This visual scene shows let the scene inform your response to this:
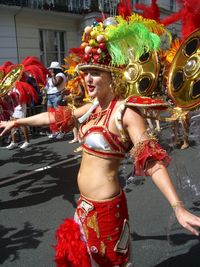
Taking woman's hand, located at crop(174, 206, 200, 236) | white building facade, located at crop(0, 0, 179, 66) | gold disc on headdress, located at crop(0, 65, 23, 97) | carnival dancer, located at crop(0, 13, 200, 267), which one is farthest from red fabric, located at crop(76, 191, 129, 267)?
white building facade, located at crop(0, 0, 179, 66)

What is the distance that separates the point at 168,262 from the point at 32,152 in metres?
5.19

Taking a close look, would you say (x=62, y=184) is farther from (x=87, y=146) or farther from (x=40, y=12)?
(x=40, y=12)

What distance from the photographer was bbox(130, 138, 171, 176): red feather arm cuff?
187 centimetres

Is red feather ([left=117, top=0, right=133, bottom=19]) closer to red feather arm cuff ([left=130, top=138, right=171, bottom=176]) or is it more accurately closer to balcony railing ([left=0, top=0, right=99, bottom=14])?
red feather arm cuff ([left=130, top=138, right=171, bottom=176])

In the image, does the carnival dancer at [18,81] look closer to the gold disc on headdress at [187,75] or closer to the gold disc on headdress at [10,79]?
the gold disc on headdress at [10,79]

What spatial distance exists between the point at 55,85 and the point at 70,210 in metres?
5.23

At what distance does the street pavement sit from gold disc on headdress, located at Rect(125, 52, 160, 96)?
468 millimetres

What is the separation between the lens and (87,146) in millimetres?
2115

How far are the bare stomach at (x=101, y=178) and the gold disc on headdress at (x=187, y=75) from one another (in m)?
0.61

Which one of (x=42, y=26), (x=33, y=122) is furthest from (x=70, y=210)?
(x=42, y=26)

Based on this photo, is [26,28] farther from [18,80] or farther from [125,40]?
[125,40]

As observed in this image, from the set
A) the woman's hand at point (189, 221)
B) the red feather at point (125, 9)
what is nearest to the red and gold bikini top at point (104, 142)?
the woman's hand at point (189, 221)

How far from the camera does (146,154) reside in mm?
1869

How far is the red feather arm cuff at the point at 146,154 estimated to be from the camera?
187 cm
